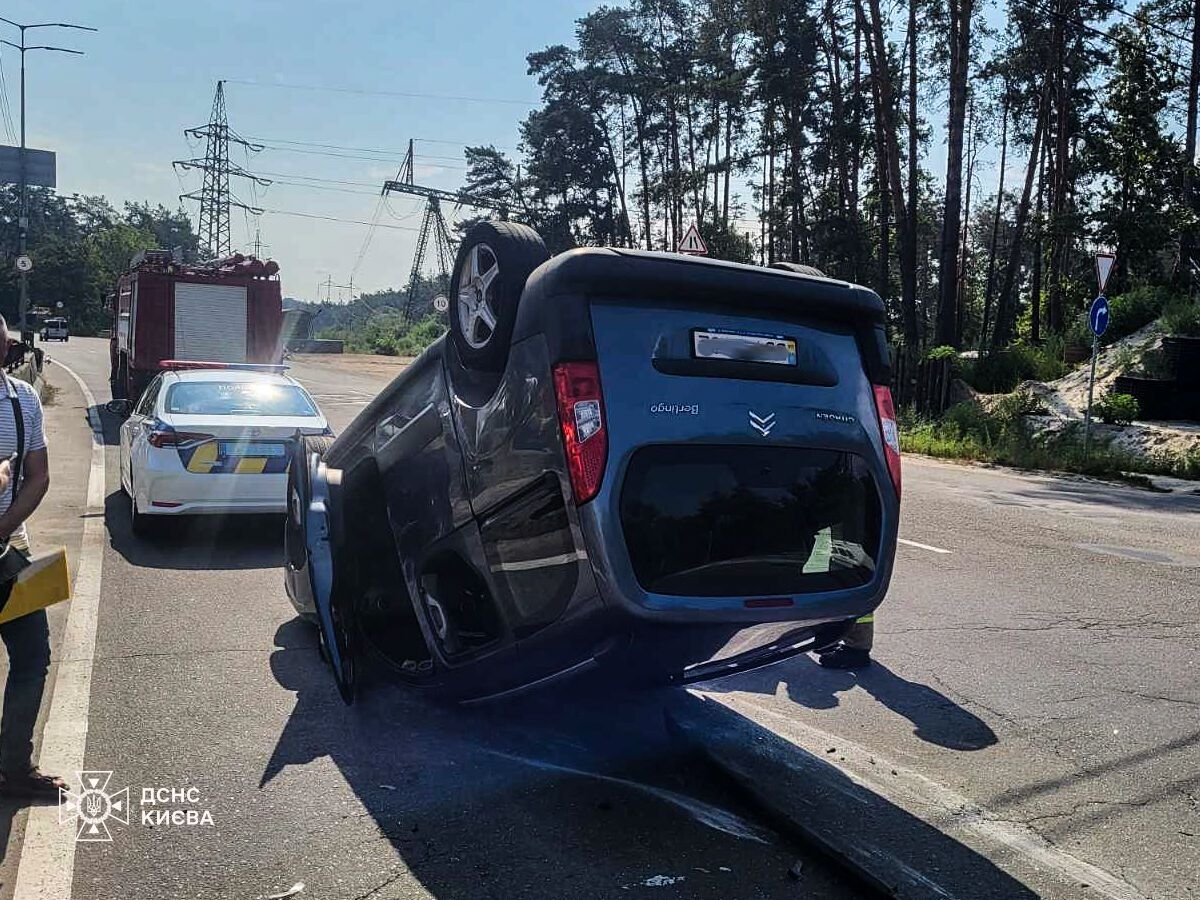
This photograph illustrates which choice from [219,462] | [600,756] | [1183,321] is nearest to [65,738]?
[600,756]

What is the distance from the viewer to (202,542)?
29.7 ft

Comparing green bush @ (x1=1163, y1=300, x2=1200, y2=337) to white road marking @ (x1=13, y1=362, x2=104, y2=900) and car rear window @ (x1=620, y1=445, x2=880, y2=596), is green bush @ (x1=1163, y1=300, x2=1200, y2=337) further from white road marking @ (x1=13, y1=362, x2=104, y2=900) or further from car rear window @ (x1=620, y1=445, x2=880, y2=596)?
white road marking @ (x1=13, y1=362, x2=104, y2=900)

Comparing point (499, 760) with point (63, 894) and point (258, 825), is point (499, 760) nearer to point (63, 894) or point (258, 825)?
point (258, 825)

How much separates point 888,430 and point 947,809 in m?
1.44

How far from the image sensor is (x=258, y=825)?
12.1 feet

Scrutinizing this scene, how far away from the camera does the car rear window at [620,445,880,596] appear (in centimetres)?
339

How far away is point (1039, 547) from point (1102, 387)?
1245cm

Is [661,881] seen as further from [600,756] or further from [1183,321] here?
[1183,321]

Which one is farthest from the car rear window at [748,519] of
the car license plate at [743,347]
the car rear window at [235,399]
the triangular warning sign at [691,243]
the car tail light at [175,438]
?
the triangular warning sign at [691,243]

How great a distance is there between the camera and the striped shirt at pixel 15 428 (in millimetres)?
3887

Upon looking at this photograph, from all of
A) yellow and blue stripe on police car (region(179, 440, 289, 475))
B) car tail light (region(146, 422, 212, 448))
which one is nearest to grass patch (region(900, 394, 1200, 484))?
yellow and blue stripe on police car (region(179, 440, 289, 475))

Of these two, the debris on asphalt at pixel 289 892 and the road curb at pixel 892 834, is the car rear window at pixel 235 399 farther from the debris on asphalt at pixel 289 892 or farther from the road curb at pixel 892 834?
the debris on asphalt at pixel 289 892

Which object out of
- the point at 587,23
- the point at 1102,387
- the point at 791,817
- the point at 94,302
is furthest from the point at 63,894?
the point at 94,302

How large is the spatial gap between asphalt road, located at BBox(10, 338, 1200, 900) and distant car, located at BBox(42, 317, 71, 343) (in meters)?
67.0
